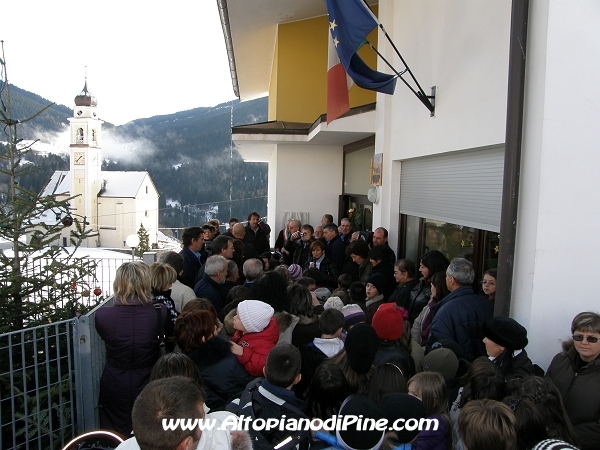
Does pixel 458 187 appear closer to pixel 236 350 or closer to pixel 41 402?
pixel 236 350

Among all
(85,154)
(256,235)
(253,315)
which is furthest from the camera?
(85,154)

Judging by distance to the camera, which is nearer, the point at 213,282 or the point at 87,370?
the point at 87,370

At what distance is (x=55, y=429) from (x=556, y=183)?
416 cm

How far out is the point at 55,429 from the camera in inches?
142

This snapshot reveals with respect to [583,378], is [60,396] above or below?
below

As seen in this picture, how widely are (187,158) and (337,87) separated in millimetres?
114642

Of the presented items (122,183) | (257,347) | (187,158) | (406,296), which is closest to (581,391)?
(257,347)

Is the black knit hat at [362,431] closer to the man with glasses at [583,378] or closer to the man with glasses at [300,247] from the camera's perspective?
the man with glasses at [583,378]

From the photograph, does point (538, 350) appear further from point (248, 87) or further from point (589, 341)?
point (248, 87)

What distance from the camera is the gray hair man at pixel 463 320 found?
3631 mm

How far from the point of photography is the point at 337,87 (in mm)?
6711

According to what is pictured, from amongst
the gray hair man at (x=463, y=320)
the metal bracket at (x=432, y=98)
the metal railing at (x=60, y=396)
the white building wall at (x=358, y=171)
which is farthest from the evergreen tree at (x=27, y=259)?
the white building wall at (x=358, y=171)

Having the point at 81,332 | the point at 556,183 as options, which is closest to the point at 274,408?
the point at 81,332

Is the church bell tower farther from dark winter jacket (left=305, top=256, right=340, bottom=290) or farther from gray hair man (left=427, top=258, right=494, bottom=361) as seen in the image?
gray hair man (left=427, top=258, right=494, bottom=361)
